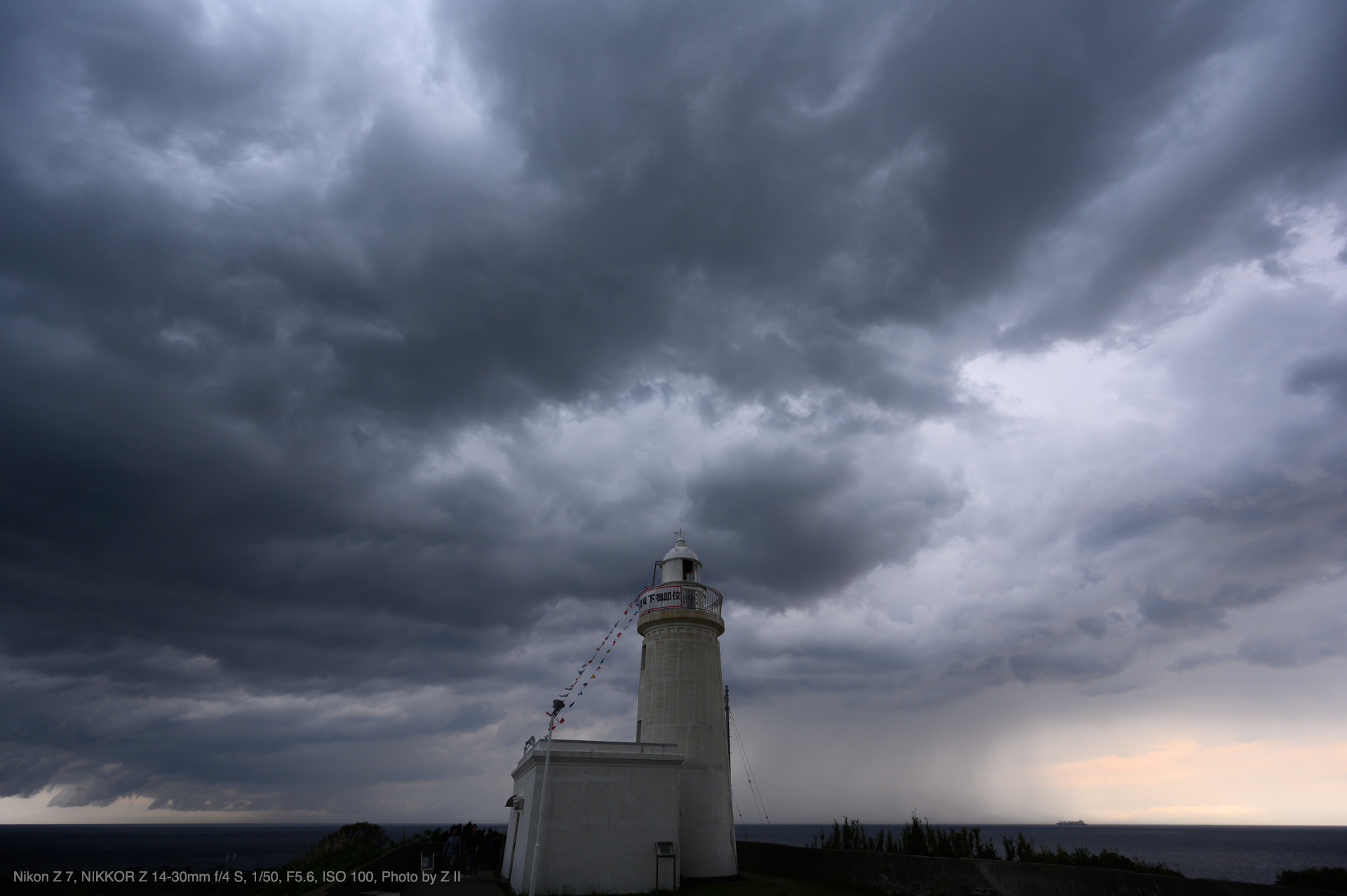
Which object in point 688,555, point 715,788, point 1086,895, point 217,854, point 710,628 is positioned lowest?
point 217,854

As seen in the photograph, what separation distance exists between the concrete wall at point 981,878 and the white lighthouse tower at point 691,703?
3547 mm

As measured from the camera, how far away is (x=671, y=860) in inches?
786

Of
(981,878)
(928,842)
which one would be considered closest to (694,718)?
(928,842)

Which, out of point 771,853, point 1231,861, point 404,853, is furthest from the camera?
point 1231,861

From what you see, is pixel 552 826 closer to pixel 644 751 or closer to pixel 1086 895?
pixel 644 751

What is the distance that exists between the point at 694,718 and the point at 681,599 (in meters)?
4.53

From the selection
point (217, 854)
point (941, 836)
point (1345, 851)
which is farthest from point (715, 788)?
point (1345, 851)

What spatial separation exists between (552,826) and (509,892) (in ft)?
8.89

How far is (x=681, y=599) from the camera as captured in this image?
25.7 m

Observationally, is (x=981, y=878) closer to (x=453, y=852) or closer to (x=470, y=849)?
(x=453, y=852)

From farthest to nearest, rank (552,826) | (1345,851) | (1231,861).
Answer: (1345,851) → (1231,861) → (552,826)

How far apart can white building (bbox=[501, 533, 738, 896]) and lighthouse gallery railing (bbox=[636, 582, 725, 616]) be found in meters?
0.05

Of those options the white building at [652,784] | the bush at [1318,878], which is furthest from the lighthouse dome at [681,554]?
the bush at [1318,878]

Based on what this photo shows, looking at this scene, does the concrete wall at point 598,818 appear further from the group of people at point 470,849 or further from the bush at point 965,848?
the bush at point 965,848
